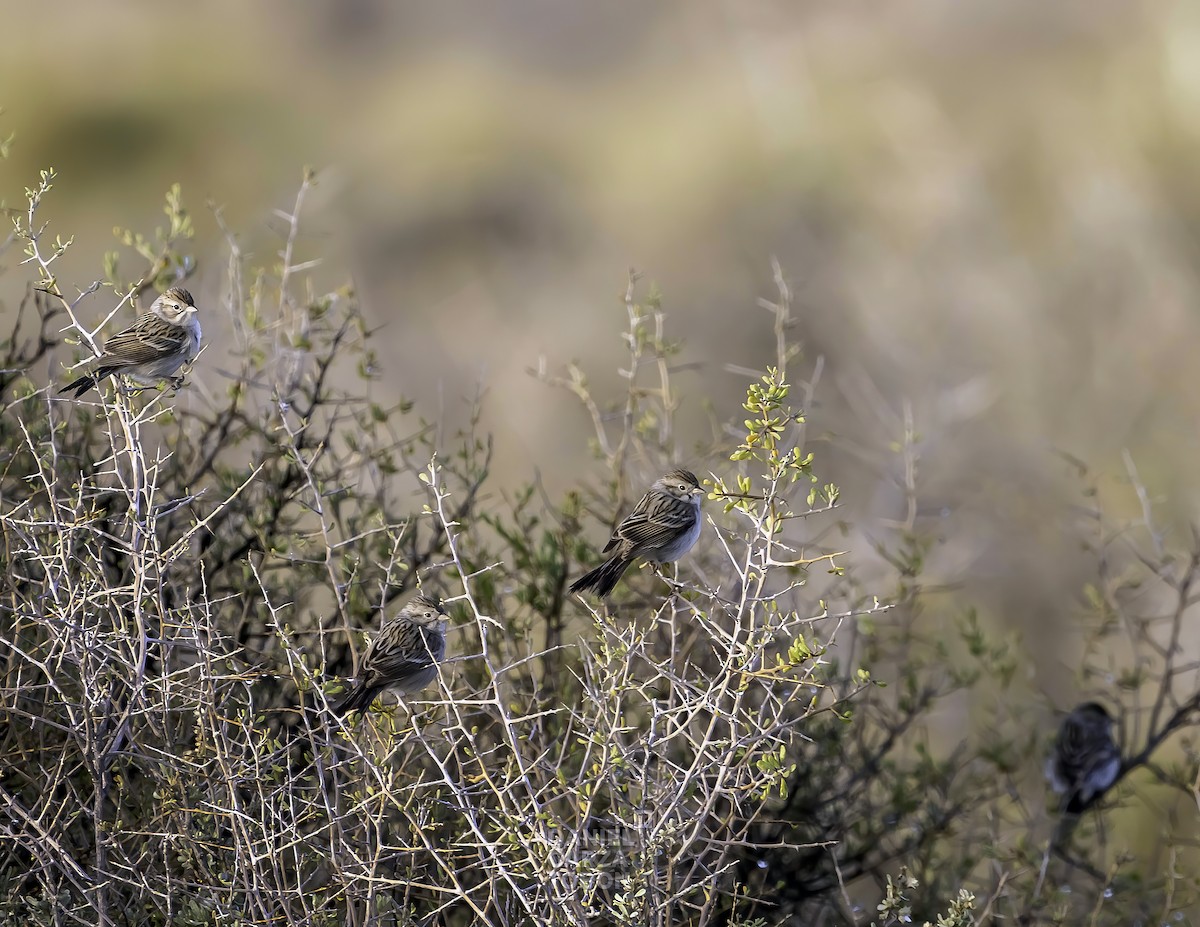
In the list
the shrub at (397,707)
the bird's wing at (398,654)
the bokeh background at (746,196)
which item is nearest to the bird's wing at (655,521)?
the shrub at (397,707)

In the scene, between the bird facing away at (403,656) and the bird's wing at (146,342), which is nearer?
the bird facing away at (403,656)

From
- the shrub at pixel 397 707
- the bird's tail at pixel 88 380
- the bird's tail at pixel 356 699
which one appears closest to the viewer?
the shrub at pixel 397 707

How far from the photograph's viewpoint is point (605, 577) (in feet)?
18.8

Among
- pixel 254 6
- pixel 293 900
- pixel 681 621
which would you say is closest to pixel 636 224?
pixel 254 6

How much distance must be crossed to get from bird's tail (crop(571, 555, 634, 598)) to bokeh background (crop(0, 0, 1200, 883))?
11.9ft

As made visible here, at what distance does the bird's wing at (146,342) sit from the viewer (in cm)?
541

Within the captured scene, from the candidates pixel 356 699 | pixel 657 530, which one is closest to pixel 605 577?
pixel 657 530

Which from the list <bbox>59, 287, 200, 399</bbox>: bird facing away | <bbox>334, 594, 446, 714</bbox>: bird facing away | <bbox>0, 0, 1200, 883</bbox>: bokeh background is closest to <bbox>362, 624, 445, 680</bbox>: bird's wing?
<bbox>334, 594, 446, 714</bbox>: bird facing away

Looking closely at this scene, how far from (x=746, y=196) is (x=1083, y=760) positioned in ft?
66.4

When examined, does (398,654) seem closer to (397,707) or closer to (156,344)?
(397,707)

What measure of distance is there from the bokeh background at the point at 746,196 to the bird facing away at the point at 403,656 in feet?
14.6

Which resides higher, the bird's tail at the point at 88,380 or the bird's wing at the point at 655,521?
the bird's tail at the point at 88,380

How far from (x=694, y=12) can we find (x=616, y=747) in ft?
109

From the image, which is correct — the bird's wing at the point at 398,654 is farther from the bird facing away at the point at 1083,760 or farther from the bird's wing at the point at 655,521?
the bird facing away at the point at 1083,760
